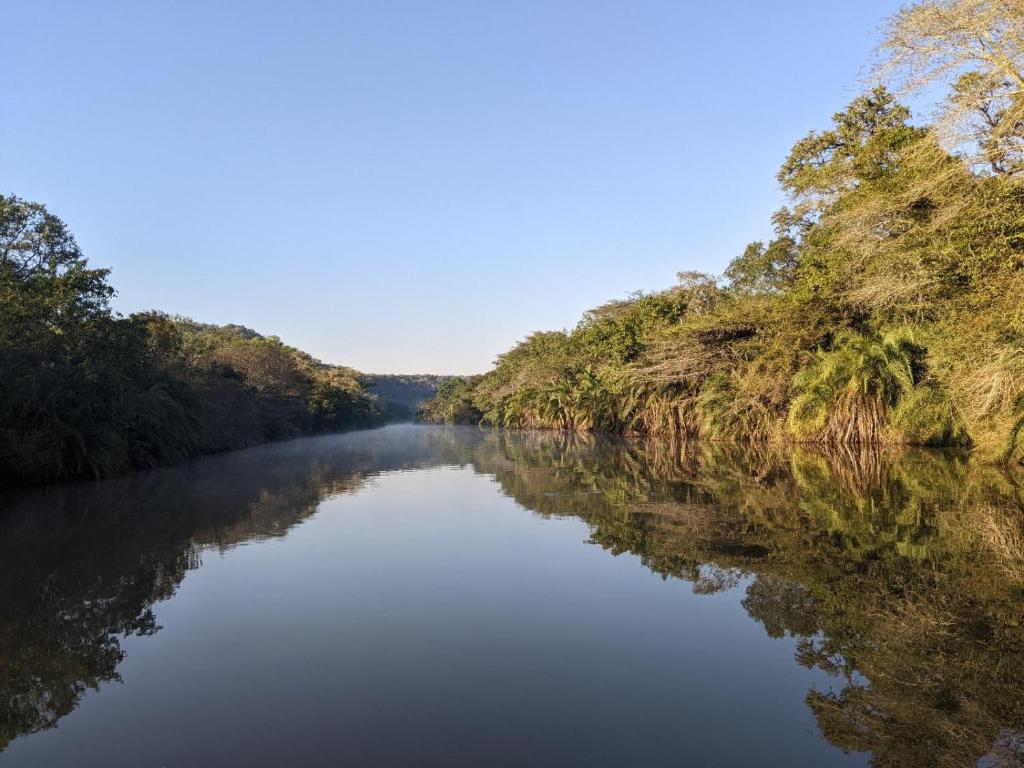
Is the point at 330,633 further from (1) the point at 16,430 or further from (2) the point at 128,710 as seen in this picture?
(1) the point at 16,430

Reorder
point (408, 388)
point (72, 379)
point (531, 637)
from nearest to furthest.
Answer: point (531, 637) < point (72, 379) < point (408, 388)

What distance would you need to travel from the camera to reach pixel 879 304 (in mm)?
19156

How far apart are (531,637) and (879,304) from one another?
17.6 m

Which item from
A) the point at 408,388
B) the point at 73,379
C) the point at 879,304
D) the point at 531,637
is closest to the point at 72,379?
the point at 73,379

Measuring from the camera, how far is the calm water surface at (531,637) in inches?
146

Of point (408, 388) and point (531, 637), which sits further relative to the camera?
point (408, 388)

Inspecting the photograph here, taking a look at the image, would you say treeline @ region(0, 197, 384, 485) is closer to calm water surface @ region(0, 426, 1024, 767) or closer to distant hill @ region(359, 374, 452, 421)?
calm water surface @ region(0, 426, 1024, 767)

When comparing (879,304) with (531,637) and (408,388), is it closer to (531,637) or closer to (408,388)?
(531,637)

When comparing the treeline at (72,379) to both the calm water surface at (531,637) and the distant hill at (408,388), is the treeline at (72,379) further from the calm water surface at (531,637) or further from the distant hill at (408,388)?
the distant hill at (408,388)

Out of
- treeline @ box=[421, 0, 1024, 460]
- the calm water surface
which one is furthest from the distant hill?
the calm water surface

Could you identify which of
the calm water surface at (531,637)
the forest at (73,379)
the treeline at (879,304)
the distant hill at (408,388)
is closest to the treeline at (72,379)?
the forest at (73,379)

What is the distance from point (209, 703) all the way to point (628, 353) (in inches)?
1489

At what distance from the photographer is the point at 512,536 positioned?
9664 millimetres

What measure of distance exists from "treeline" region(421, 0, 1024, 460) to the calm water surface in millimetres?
4780
